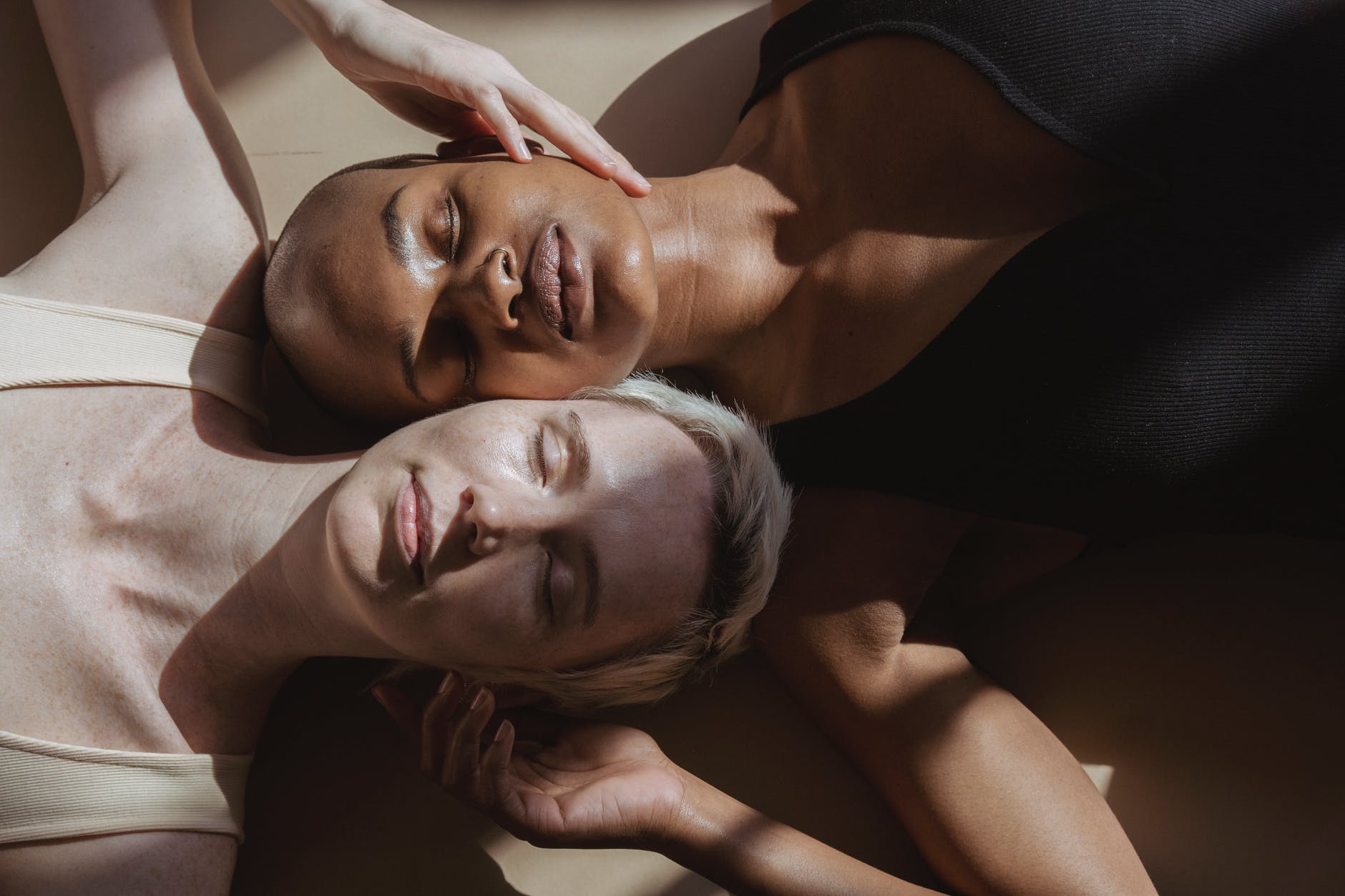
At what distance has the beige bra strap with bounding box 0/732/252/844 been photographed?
4.45ft

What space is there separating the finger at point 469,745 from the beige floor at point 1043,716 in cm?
25

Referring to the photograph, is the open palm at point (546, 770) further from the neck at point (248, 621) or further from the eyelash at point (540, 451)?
the eyelash at point (540, 451)

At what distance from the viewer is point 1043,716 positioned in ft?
5.66

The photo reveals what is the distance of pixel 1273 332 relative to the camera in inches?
52.1

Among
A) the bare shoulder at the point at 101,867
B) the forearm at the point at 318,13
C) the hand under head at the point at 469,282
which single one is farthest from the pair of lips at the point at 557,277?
the bare shoulder at the point at 101,867

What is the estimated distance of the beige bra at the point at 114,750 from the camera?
1.36 m

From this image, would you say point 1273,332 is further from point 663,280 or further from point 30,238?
point 30,238

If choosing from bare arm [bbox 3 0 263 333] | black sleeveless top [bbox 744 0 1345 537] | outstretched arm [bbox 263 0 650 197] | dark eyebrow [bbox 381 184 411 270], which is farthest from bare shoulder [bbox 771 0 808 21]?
bare arm [bbox 3 0 263 333]

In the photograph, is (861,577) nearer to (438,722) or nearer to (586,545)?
(586,545)

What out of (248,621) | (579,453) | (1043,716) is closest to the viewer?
(579,453)

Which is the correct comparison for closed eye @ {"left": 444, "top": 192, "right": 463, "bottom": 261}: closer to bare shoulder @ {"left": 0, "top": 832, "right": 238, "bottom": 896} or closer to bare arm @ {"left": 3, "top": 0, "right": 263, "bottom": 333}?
bare arm @ {"left": 3, "top": 0, "right": 263, "bottom": 333}

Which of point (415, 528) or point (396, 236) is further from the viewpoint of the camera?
point (396, 236)

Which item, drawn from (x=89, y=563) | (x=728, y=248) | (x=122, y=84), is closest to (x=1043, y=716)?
(x=728, y=248)

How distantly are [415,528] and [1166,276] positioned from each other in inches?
44.2
